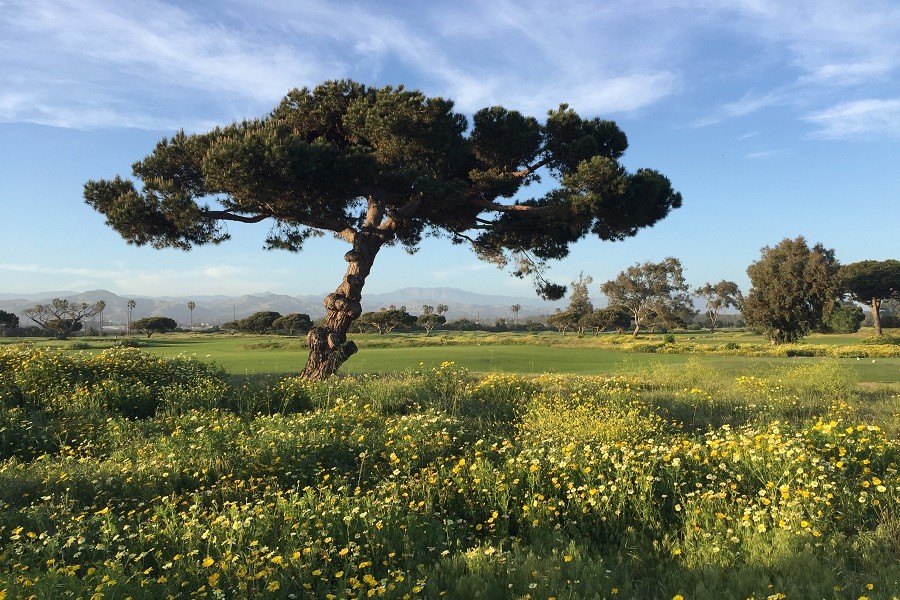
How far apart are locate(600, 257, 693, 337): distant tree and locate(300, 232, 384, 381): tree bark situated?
2756 inches

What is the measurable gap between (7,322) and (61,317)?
811 cm

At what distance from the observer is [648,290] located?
81000mm

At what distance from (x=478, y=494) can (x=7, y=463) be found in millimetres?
6434

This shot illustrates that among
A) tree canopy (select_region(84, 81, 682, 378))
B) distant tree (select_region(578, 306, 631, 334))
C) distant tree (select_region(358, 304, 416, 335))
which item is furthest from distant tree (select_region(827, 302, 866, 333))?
tree canopy (select_region(84, 81, 682, 378))

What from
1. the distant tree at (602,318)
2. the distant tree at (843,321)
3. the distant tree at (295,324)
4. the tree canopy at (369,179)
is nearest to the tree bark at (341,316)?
the tree canopy at (369,179)

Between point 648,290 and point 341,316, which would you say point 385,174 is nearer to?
point 341,316

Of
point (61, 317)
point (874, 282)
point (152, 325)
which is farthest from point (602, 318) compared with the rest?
point (61, 317)

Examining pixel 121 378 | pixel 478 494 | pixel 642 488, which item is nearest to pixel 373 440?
pixel 478 494

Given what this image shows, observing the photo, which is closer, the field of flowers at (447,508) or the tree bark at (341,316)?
the field of flowers at (447,508)

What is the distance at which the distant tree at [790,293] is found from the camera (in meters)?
41.6

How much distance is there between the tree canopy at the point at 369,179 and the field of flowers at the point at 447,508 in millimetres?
6020

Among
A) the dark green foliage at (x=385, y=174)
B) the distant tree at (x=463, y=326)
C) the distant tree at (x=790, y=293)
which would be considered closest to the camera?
the dark green foliage at (x=385, y=174)

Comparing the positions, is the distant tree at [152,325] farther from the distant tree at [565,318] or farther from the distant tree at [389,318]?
the distant tree at [565,318]

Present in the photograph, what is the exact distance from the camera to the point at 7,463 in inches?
294
